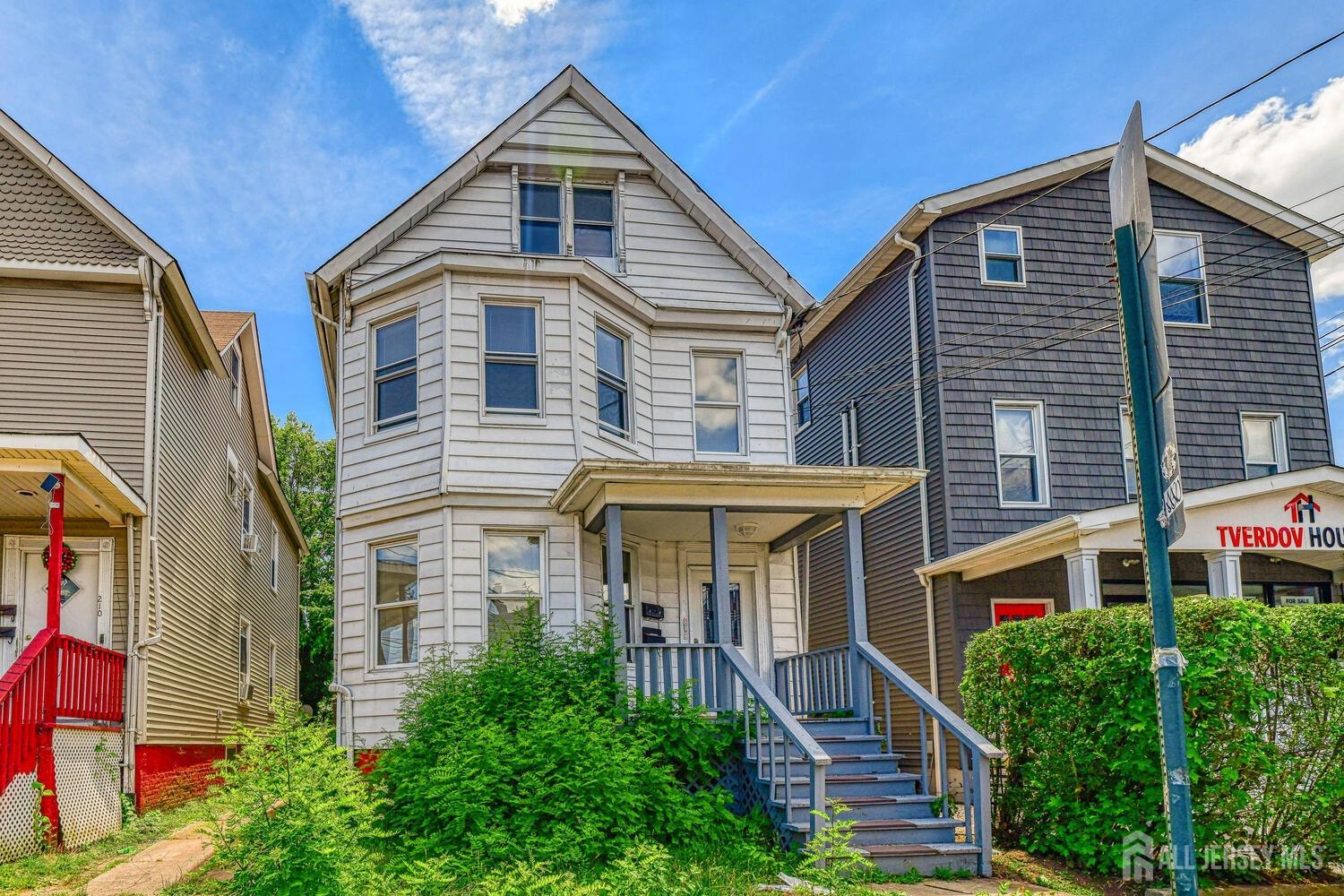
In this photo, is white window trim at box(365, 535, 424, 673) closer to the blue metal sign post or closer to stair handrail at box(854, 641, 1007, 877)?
stair handrail at box(854, 641, 1007, 877)

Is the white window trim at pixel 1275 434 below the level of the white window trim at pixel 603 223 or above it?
below

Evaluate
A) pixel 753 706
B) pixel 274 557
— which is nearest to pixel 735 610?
pixel 753 706

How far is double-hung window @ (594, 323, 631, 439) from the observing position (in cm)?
1349

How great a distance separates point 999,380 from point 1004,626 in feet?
27.8

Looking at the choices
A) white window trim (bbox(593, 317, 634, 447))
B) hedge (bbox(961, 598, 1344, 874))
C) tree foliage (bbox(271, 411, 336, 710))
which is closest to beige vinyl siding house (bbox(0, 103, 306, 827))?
white window trim (bbox(593, 317, 634, 447))

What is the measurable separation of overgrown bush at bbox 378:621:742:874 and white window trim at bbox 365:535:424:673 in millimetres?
1777

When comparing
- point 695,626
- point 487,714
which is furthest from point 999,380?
point 487,714

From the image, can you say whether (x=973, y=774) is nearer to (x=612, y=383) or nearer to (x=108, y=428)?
(x=612, y=383)

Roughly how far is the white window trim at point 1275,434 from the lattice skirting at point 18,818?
1675cm

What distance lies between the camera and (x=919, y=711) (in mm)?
11445

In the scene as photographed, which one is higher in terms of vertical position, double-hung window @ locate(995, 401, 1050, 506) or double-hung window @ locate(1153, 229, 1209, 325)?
double-hung window @ locate(1153, 229, 1209, 325)

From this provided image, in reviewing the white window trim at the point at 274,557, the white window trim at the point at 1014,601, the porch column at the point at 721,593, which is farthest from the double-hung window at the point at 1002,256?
Result: the white window trim at the point at 274,557

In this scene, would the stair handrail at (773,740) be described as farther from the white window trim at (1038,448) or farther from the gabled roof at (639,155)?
the white window trim at (1038,448)

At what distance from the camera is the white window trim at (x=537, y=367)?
12.7 meters
